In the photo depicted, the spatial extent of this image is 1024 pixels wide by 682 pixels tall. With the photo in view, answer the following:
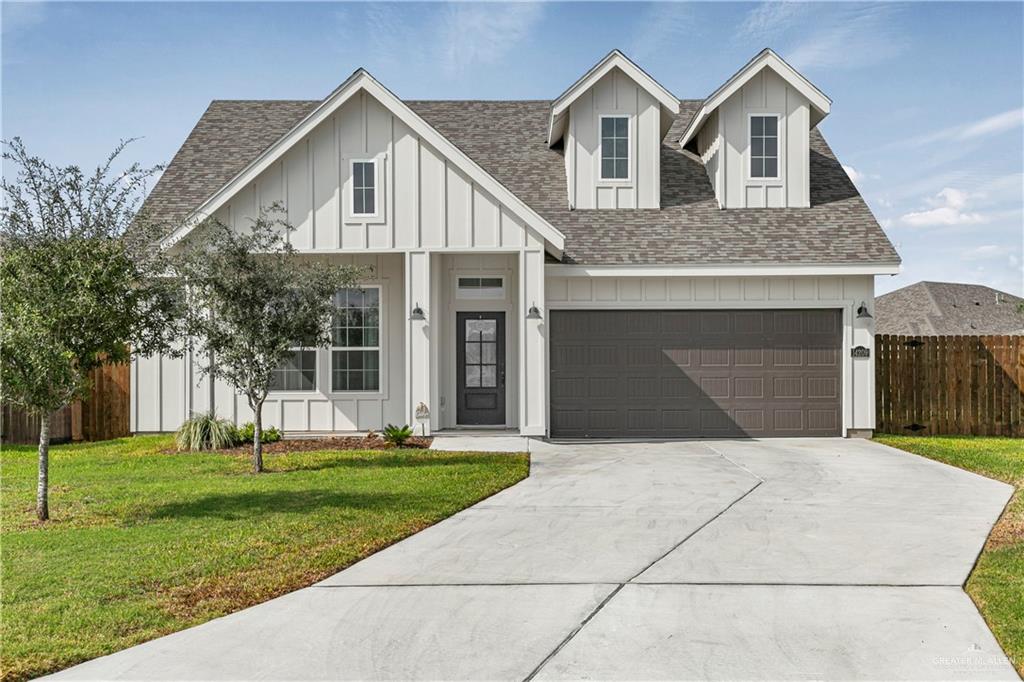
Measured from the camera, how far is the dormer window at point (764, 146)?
1655cm

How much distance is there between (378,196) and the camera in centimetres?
1439

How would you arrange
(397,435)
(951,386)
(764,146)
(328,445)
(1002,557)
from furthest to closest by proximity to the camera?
(764,146) < (951,386) < (328,445) < (397,435) < (1002,557)

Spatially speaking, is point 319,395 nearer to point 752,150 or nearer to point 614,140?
point 614,140

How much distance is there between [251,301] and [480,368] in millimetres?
6001

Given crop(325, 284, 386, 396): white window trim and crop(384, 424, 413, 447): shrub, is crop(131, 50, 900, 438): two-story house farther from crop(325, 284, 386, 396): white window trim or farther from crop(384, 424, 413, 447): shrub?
crop(384, 424, 413, 447): shrub

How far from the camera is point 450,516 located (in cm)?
827

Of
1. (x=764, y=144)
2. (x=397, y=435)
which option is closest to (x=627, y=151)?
(x=764, y=144)

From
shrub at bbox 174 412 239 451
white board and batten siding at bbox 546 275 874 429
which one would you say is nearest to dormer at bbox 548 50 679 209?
white board and batten siding at bbox 546 275 874 429

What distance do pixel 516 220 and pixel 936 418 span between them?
370 inches

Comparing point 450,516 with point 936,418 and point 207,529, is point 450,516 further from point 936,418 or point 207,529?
point 936,418

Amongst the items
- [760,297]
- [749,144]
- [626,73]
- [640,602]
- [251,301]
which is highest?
[626,73]

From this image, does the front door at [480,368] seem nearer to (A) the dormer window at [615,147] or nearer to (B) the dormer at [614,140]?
(B) the dormer at [614,140]

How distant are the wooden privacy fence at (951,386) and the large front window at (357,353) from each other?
32.6ft

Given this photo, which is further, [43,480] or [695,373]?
→ [695,373]
